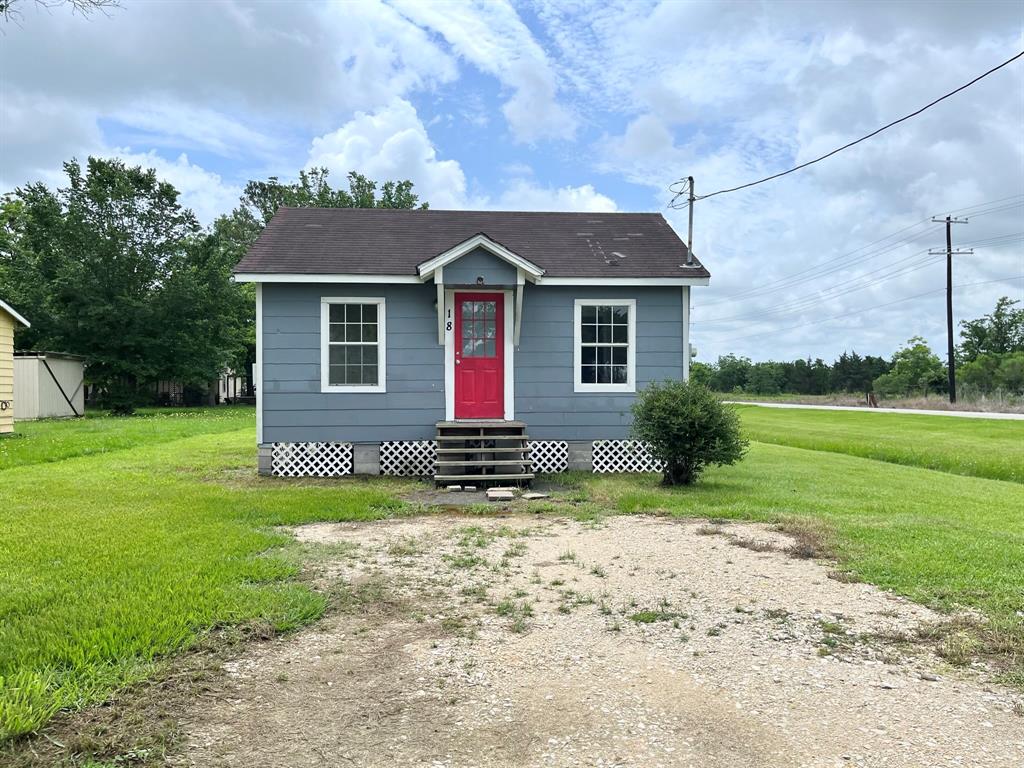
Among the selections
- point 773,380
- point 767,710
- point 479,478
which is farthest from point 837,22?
point 773,380

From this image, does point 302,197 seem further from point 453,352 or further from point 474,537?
point 474,537

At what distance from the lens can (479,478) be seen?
980 centimetres

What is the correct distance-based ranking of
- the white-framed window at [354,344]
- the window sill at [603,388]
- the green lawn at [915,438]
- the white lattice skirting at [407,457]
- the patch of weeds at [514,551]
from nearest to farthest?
the patch of weeds at [514,551] → the white-framed window at [354,344] → the white lattice skirting at [407,457] → the window sill at [603,388] → the green lawn at [915,438]

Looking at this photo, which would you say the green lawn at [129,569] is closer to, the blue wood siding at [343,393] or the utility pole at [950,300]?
the blue wood siding at [343,393]

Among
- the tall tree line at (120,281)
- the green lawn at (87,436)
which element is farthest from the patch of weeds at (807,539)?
the tall tree line at (120,281)

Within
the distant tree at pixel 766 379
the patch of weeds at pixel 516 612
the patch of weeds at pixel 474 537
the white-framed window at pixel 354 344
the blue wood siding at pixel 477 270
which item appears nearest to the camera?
the patch of weeds at pixel 516 612

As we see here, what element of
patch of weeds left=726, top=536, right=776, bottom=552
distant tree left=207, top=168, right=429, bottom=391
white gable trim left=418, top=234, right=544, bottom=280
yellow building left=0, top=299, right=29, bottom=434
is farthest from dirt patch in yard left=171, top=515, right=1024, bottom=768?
distant tree left=207, top=168, right=429, bottom=391

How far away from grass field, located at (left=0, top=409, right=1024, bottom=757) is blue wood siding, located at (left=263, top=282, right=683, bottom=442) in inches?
44.7

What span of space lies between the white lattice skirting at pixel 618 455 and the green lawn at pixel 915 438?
14.0 feet

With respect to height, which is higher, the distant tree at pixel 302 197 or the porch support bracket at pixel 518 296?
the distant tree at pixel 302 197

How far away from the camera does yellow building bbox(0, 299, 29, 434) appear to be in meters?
16.0

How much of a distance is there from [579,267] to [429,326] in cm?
267

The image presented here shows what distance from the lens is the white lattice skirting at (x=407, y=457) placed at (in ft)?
37.0

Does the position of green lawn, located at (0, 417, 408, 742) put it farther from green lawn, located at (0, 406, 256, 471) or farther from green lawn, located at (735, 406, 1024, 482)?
green lawn, located at (735, 406, 1024, 482)
